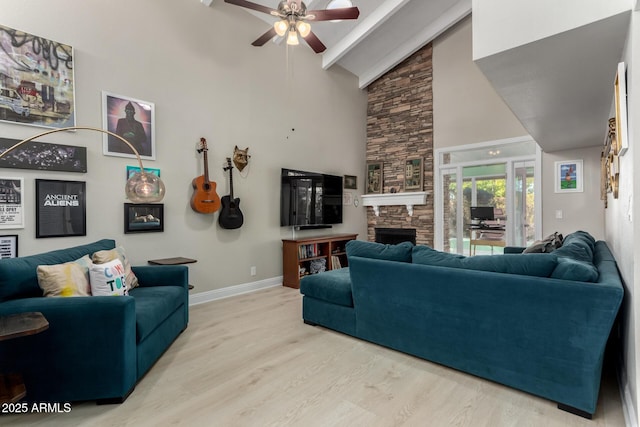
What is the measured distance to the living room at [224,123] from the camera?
3.15m

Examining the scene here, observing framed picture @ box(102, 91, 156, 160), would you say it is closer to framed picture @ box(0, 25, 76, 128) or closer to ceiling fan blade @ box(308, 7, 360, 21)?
framed picture @ box(0, 25, 76, 128)

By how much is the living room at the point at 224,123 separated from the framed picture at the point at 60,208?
0.19ft

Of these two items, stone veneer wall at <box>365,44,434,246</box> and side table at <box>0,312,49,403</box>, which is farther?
stone veneer wall at <box>365,44,434,246</box>

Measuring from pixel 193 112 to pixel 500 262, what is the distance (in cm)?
367

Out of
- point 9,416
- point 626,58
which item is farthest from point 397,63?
point 9,416

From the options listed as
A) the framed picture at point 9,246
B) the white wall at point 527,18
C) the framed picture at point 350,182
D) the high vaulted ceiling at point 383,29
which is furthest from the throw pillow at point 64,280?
the framed picture at point 350,182

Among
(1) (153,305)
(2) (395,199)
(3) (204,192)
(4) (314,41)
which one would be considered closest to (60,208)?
(3) (204,192)

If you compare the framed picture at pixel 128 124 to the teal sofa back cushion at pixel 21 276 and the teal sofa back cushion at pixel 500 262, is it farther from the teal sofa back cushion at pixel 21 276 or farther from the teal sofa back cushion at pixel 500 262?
the teal sofa back cushion at pixel 500 262

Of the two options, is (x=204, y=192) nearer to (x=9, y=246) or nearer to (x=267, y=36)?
(x=9, y=246)

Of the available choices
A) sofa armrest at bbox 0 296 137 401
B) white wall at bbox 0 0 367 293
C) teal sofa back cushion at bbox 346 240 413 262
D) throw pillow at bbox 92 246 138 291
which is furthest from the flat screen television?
sofa armrest at bbox 0 296 137 401

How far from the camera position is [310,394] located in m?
2.01

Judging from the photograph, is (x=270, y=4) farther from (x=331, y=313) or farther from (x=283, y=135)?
(x=331, y=313)

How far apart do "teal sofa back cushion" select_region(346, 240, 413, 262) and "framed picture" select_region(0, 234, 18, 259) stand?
9.38 feet

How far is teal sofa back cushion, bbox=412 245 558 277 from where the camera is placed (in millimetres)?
1937
